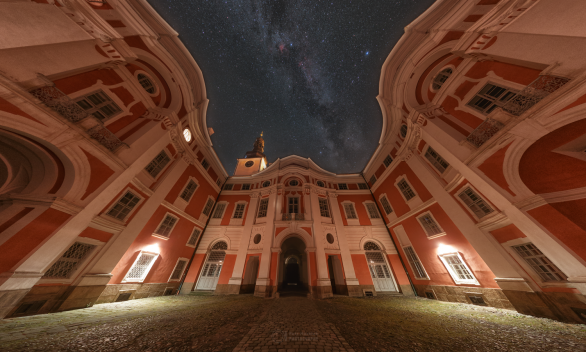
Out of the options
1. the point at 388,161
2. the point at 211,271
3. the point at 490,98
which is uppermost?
the point at 388,161

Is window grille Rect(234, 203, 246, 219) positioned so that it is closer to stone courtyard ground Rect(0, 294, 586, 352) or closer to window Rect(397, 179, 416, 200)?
stone courtyard ground Rect(0, 294, 586, 352)

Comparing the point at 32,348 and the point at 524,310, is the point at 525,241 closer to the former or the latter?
the point at 524,310

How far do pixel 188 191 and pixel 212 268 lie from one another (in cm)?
626

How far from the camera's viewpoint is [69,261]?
675 cm

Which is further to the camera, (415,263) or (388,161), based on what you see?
(388,161)

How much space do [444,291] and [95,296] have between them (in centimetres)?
1707

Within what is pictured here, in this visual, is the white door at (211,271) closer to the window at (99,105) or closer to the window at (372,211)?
the window at (99,105)

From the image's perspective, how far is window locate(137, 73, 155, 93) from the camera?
30.2 feet

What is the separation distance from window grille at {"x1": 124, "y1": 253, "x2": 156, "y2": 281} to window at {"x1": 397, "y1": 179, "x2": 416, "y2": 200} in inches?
682

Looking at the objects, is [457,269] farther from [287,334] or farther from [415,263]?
[287,334]

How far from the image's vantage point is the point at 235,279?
38.0ft

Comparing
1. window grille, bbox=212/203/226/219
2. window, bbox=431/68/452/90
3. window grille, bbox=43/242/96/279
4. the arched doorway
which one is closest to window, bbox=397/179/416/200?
window, bbox=431/68/452/90

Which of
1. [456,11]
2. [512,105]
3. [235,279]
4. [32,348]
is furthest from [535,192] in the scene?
[235,279]

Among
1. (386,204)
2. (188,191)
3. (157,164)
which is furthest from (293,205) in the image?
(157,164)
